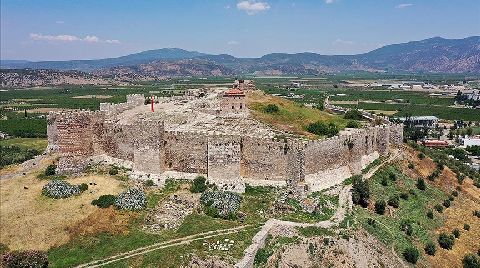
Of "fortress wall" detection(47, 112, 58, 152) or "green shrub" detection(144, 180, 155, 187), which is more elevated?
"fortress wall" detection(47, 112, 58, 152)

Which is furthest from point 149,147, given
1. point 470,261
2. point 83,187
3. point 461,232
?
point 461,232

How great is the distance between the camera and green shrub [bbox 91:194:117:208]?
104 ft

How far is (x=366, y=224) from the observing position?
107ft

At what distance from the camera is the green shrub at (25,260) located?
2572 centimetres

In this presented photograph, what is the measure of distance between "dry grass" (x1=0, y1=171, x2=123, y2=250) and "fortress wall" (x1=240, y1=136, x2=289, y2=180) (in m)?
9.12

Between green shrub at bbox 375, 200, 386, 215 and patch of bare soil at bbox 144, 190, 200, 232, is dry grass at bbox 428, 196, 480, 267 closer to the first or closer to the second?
green shrub at bbox 375, 200, 386, 215

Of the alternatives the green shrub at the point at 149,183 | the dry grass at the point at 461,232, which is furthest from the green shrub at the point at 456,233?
the green shrub at the point at 149,183

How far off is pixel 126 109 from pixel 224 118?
10.8m

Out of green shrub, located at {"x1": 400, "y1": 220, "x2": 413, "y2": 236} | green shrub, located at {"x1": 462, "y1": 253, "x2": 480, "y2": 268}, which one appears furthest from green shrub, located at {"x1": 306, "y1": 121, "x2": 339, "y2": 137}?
green shrub, located at {"x1": 462, "y1": 253, "x2": 480, "y2": 268}

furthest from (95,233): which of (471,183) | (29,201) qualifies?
(471,183)

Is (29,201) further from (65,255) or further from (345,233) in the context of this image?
(345,233)

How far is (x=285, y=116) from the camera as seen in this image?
42.8m

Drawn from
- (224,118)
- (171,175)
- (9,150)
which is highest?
(224,118)

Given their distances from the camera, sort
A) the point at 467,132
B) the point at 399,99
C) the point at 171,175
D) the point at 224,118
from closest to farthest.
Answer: the point at 171,175, the point at 224,118, the point at 467,132, the point at 399,99
